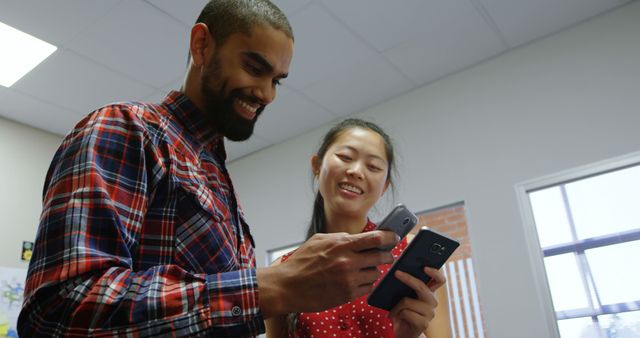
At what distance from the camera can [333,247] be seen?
65 cm

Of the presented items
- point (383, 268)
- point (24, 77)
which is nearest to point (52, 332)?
point (383, 268)

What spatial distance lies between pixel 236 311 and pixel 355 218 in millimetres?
757

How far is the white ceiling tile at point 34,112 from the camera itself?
10.6ft

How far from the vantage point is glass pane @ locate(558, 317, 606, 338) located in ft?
7.85

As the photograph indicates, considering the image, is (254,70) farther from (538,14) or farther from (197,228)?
(538,14)

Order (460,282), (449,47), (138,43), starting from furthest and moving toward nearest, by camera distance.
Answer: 1. (460,282)
2. (449,47)
3. (138,43)

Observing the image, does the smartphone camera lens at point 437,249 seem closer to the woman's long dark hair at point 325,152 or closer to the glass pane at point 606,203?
the woman's long dark hair at point 325,152

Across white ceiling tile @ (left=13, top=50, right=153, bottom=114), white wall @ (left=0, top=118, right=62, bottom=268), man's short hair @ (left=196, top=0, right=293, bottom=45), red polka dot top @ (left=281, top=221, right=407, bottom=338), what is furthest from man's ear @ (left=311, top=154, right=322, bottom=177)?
white wall @ (left=0, top=118, right=62, bottom=268)

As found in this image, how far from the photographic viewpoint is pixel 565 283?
2.53 metres

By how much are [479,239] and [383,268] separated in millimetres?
1655

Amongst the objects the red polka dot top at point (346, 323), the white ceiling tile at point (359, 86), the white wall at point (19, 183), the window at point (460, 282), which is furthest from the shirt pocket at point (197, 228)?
the window at point (460, 282)

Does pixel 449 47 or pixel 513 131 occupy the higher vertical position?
pixel 449 47

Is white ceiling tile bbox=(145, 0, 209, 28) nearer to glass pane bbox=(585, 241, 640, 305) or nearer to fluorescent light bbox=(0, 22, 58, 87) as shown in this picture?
fluorescent light bbox=(0, 22, 58, 87)

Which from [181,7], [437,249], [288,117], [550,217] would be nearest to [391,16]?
[181,7]
